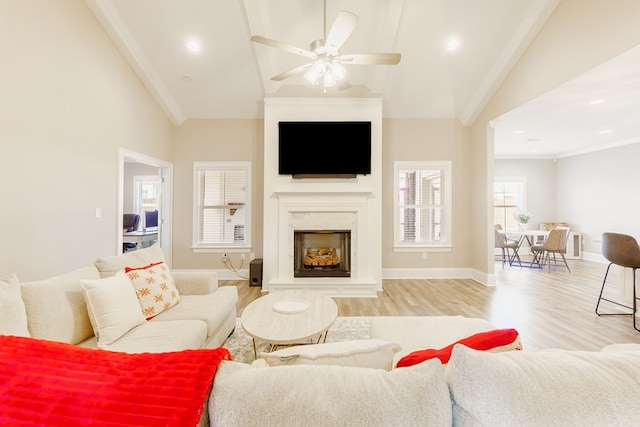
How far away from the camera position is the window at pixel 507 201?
7.15 meters

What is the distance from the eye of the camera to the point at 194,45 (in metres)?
3.58

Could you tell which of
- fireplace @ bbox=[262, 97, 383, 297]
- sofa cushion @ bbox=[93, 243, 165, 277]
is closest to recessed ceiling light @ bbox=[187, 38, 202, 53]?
fireplace @ bbox=[262, 97, 383, 297]

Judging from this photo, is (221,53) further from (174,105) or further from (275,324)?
(275,324)

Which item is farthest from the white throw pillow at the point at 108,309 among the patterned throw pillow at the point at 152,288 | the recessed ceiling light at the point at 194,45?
the recessed ceiling light at the point at 194,45

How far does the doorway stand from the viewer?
3.62 meters

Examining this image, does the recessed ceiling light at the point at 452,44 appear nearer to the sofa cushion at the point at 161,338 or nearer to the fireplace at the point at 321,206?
the fireplace at the point at 321,206

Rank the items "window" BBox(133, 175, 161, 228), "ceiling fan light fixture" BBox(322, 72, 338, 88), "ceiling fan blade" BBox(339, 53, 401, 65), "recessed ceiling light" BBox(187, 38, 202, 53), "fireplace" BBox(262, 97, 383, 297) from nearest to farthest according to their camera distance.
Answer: "ceiling fan blade" BBox(339, 53, 401, 65), "ceiling fan light fixture" BBox(322, 72, 338, 88), "recessed ceiling light" BBox(187, 38, 202, 53), "fireplace" BBox(262, 97, 383, 297), "window" BBox(133, 175, 161, 228)

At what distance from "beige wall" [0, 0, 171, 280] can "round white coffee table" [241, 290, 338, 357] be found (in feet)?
7.20

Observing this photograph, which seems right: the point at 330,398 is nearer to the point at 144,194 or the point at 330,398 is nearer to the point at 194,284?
the point at 194,284

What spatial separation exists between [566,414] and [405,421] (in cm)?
39

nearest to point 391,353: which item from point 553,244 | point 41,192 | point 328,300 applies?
point 328,300

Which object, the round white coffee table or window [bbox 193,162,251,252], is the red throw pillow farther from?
window [bbox 193,162,251,252]

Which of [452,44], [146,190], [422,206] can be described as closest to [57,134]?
[146,190]

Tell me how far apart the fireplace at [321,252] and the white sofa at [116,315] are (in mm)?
1788
